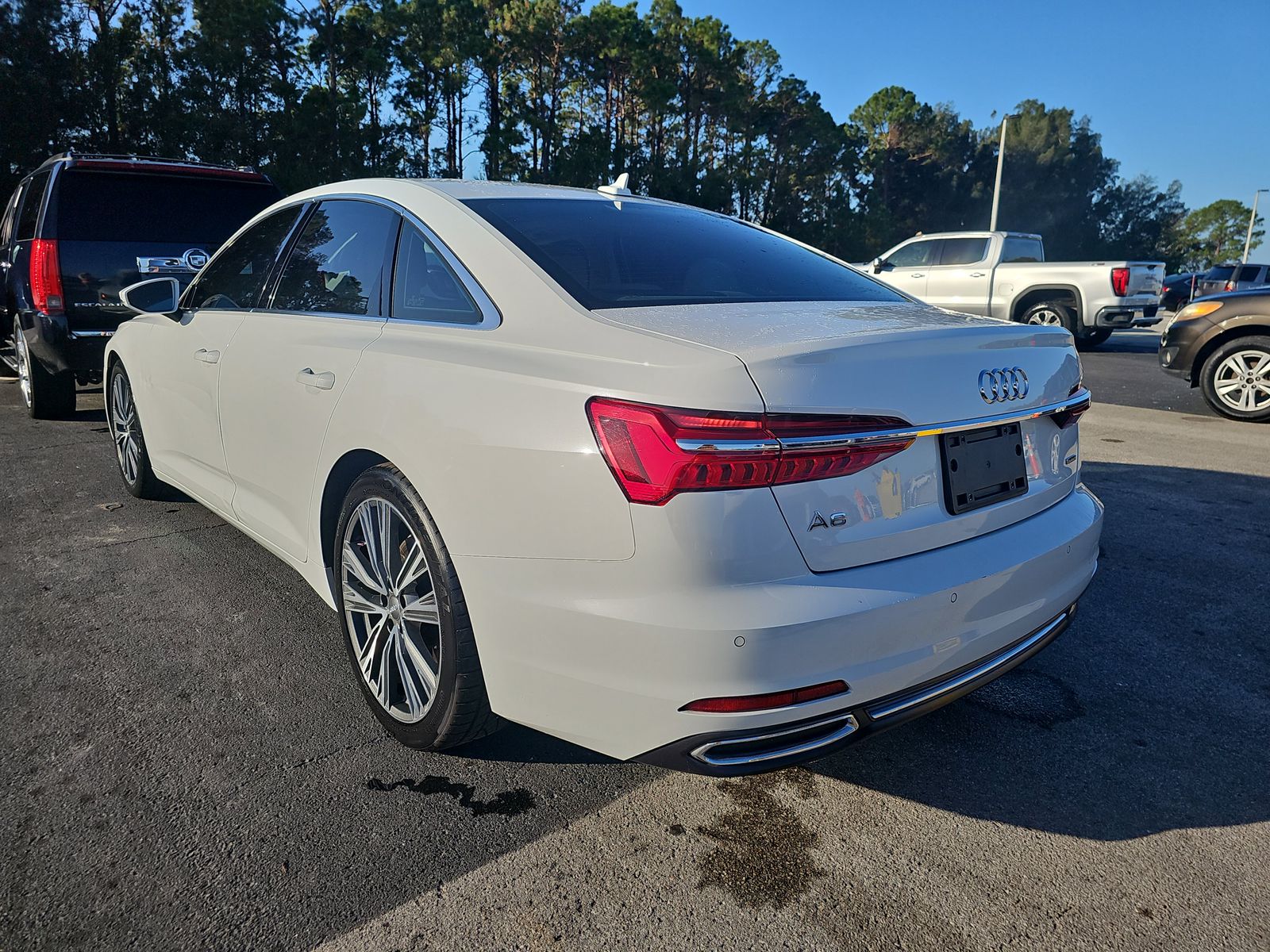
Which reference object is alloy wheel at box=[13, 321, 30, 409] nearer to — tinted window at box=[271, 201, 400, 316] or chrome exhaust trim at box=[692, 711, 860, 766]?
Result: tinted window at box=[271, 201, 400, 316]

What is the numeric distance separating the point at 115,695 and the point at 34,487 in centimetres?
305

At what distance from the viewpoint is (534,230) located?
249cm

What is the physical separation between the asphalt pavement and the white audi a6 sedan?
12.0 inches

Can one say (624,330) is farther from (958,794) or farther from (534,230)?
(958,794)

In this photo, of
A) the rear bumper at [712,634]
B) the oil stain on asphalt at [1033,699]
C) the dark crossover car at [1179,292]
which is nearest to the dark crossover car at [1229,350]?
the oil stain on asphalt at [1033,699]

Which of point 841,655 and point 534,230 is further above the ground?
point 534,230

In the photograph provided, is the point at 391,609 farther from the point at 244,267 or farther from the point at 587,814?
the point at 244,267

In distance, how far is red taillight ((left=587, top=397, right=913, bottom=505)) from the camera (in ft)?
5.49

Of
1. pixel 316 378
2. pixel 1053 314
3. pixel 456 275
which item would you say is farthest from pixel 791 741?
pixel 1053 314

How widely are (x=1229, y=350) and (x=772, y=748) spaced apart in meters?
7.91

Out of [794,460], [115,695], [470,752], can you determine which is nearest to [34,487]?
[115,695]

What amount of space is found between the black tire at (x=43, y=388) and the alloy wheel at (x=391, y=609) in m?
5.28

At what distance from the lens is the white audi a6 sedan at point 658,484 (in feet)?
5.60

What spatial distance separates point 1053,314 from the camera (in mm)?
13797
